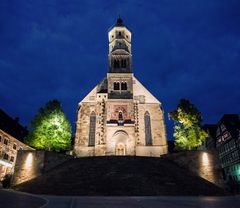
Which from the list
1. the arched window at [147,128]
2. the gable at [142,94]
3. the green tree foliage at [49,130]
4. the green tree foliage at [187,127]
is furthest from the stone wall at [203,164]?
the gable at [142,94]

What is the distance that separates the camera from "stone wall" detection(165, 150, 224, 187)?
2623 centimetres

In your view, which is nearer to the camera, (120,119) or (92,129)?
(120,119)

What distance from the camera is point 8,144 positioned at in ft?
126

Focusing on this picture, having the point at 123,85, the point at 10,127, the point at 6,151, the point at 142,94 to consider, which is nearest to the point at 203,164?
the point at 142,94

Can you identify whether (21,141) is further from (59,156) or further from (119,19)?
(119,19)

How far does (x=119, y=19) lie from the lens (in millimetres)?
57375

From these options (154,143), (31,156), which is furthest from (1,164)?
(154,143)

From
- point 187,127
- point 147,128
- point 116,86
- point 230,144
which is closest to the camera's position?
point 187,127

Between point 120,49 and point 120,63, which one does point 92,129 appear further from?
point 120,49

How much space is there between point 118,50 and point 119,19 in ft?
39.0

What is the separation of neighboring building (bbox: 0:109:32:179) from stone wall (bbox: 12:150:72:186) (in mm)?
11505

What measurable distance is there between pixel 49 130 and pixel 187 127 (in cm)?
2111

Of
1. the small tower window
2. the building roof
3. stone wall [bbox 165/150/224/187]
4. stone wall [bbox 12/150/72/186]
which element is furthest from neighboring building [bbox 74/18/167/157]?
stone wall [bbox 12/150/72/186]

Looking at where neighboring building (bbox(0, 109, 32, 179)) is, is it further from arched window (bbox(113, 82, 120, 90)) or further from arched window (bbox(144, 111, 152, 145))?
arched window (bbox(144, 111, 152, 145))
